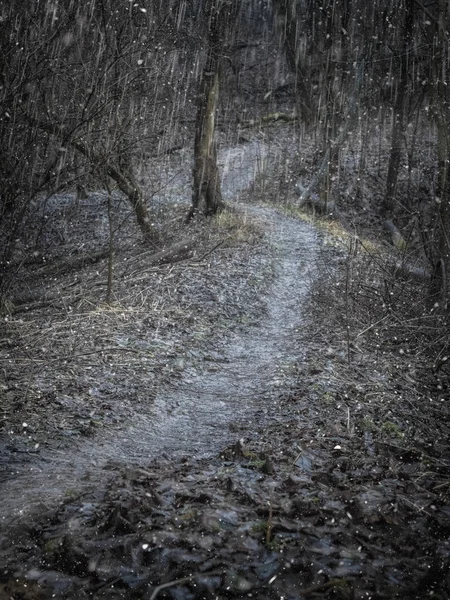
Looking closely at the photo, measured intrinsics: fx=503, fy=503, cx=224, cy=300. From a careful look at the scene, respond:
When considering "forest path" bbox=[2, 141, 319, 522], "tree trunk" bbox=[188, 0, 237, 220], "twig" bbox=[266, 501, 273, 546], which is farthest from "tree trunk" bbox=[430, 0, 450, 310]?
"tree trunk" bbox=[188, 0, 237, 220]

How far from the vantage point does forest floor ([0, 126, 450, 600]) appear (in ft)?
9.53

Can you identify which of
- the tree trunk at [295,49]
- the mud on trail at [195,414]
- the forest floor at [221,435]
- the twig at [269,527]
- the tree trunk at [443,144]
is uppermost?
the tree trunk at [295,49]

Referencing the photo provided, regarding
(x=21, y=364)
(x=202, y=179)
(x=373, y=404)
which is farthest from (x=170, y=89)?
(x=373, y=404)

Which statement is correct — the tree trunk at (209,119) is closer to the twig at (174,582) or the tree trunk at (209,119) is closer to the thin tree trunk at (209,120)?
the thin tree trunk at (209,120)

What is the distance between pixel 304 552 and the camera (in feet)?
9.79

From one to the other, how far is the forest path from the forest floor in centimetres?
3

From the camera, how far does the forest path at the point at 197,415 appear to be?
4.09 metres

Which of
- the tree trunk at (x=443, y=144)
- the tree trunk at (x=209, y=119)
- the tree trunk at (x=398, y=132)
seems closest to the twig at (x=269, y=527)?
the tree trunk at (x=443, y=144)

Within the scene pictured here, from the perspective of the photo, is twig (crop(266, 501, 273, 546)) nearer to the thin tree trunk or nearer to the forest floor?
the forest floor

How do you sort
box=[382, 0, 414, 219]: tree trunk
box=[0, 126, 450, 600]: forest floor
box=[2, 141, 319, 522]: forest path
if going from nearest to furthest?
1. box=[0, 126, 450, 600]: forest floor
2. box=[2, 141, 319, 522]: forest path
3. box=[382, 0, 414, 219]: tree trunk

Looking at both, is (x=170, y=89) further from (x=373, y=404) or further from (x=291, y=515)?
(x=291, y=515)

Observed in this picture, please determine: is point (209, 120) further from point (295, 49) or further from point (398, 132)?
point (295, 49)

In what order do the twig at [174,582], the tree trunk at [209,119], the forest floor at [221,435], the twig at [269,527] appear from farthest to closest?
the tree trunk at [209,119] < the twig at [269,527] < the forest floor at [221,435] < the twig at [174,582]

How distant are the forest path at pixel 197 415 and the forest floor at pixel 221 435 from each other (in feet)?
0.10
